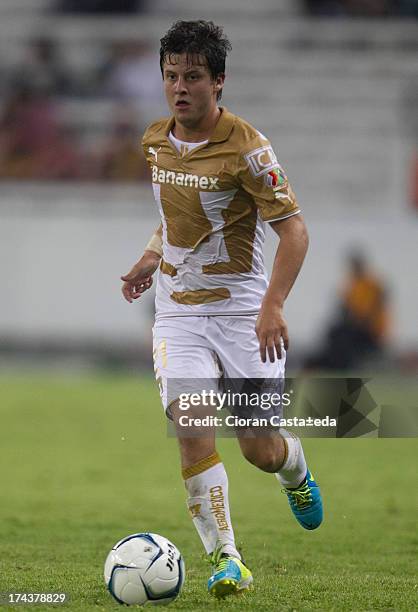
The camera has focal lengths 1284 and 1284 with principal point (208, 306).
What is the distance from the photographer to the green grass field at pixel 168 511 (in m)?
5.88

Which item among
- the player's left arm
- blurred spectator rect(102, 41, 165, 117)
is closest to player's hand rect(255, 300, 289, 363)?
the player's left arm

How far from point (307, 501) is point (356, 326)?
11378mm

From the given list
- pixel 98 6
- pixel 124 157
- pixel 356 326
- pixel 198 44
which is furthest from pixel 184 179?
pixel 98 6

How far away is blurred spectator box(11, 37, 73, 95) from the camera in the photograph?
68.4 ft

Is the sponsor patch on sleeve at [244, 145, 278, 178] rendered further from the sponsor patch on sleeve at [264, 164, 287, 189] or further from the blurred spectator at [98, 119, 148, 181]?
the blurred spectator at [98, 119, 148, 181]

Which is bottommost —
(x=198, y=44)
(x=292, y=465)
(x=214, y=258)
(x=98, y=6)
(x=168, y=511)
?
(x=168, y=511)

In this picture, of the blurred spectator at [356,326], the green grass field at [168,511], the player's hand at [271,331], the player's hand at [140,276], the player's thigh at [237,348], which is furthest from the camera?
the blurred spectator at [356,326]

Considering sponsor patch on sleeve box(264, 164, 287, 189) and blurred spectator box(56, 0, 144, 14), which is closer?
sponsor patch on sleeve box(264, 164, 287, 189)

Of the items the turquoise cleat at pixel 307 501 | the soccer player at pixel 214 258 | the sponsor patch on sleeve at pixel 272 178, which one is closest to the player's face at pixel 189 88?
the soccer player at pixel 214 258

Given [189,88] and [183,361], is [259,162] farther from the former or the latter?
[183,361]

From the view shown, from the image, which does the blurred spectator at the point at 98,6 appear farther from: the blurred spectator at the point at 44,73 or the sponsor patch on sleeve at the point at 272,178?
the sponsor patch on sleeve at the point at 272,178

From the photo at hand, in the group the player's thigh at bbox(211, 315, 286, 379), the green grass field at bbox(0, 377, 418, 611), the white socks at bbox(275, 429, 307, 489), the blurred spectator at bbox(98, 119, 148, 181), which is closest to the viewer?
the green grass field at bbox(0, 377, 418, 611)

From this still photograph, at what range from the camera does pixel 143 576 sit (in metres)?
5.39

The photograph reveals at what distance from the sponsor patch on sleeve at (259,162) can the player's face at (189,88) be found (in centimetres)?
32
